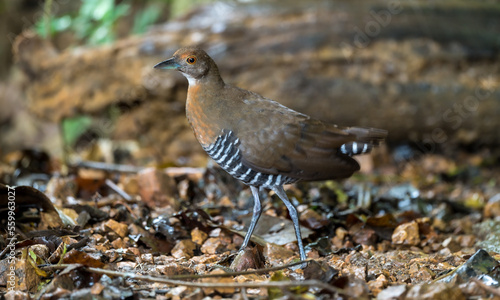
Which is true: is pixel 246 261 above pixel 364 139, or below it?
below

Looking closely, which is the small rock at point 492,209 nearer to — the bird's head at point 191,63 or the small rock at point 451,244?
the small rock at point 451,244

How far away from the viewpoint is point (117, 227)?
11.7 feet

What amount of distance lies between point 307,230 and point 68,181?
7.51ft

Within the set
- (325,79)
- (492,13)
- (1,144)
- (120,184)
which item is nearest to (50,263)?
(120,184)

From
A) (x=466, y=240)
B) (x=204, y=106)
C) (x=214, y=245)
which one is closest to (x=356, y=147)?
(x=204, y=106)

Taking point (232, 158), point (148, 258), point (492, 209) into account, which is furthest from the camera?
point (492, 209)

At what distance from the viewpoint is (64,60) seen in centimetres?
676

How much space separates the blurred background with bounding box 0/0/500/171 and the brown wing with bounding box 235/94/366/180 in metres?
2.97

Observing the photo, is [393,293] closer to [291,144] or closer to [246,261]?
[246,261]

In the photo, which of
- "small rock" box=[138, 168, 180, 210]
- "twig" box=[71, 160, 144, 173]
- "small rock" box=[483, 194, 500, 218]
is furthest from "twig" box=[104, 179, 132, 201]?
"small rock" box=[483, 194, 500, 218]

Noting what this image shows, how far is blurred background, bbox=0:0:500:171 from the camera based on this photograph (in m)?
6.39

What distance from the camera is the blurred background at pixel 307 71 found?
6.39 meters

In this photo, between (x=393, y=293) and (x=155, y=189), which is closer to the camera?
(x=393, y=293)

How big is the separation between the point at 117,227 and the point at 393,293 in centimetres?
194
